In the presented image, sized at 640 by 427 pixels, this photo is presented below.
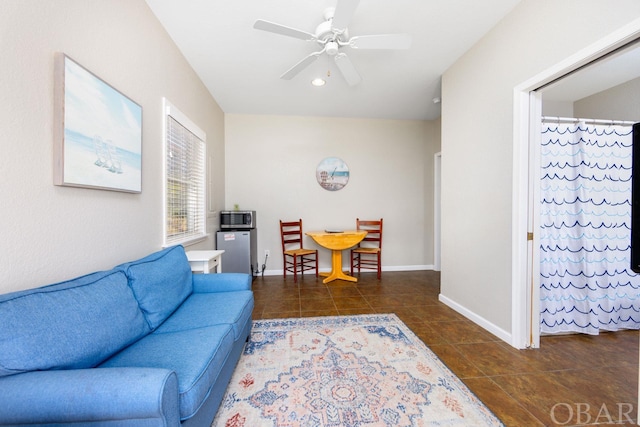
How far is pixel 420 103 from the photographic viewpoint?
367 centimetres

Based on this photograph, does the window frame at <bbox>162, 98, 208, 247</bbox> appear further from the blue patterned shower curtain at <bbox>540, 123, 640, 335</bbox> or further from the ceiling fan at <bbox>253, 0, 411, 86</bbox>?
the blue patterned shower curtain at <bbox>540, 123, 640, 335</bbox>

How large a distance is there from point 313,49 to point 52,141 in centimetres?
213

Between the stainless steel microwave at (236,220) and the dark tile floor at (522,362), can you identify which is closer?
the dark tile floor at (522,362)

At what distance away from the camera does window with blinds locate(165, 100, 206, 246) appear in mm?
2268

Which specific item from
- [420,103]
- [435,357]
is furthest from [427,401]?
[420,103]

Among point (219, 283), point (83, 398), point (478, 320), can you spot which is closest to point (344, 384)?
point (219, 283)

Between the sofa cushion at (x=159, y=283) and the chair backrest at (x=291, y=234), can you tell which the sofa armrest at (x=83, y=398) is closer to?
the sofa cushion at (x=159, y=283)

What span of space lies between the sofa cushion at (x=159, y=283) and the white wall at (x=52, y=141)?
23 centimetres

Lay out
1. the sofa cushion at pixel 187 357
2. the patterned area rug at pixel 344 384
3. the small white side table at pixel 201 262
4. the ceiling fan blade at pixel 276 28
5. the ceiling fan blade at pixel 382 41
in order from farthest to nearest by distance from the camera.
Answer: the small white side table at pixel 201 262
the ceiling fan blade at pixel 382 41
the ceiling fan blade at pixel 276 28
the patterned area rug at pixel 344 384
the sofa cushion at pixel 187 357

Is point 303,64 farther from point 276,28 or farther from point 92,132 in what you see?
point 92,132

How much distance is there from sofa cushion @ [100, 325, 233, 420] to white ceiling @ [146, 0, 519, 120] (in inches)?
88.9

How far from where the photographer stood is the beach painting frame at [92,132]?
1175 mm

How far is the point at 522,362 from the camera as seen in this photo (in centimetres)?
177

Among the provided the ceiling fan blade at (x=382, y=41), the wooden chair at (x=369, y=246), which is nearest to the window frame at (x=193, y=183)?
the ceiling fan blade at (x=382, y=41)
